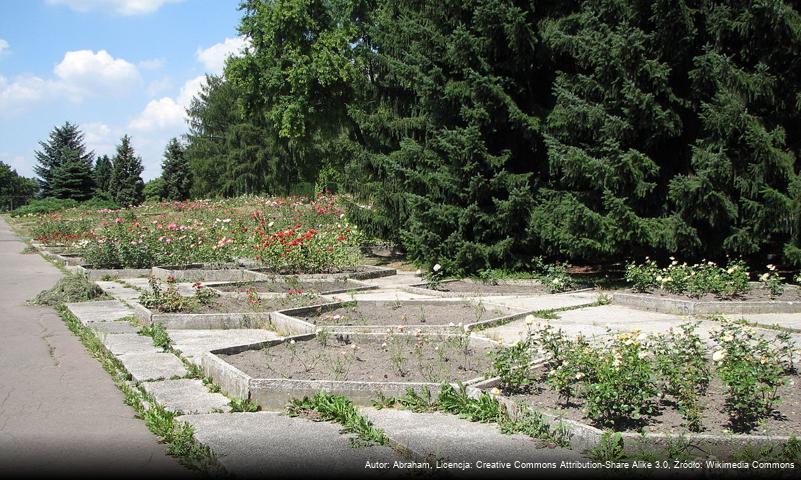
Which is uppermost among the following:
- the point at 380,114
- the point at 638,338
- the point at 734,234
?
the point at 380,114

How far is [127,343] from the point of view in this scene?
745cm

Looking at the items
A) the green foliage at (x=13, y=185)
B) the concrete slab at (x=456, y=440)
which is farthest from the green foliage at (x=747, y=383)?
the green foliage at (x=13, y=185)

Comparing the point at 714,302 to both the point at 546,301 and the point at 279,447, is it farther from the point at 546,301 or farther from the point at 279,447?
the point at 279,447

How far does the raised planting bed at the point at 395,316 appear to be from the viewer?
24.6 ft

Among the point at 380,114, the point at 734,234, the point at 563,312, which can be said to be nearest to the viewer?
the point at 563,312

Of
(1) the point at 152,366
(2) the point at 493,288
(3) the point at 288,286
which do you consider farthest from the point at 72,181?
(1) the point at 152,366

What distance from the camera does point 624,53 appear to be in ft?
34.4

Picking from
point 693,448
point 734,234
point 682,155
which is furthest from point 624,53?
point 693,448

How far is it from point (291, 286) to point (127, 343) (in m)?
3.91

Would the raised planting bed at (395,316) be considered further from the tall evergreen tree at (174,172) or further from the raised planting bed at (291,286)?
the tall evergreen tree at (174,172)

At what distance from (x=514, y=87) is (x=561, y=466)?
34.1 ft

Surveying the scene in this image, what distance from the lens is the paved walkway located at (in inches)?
163

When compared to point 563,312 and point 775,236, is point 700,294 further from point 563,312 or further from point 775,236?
point 775,236

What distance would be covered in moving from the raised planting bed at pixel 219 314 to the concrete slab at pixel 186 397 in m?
2.60
